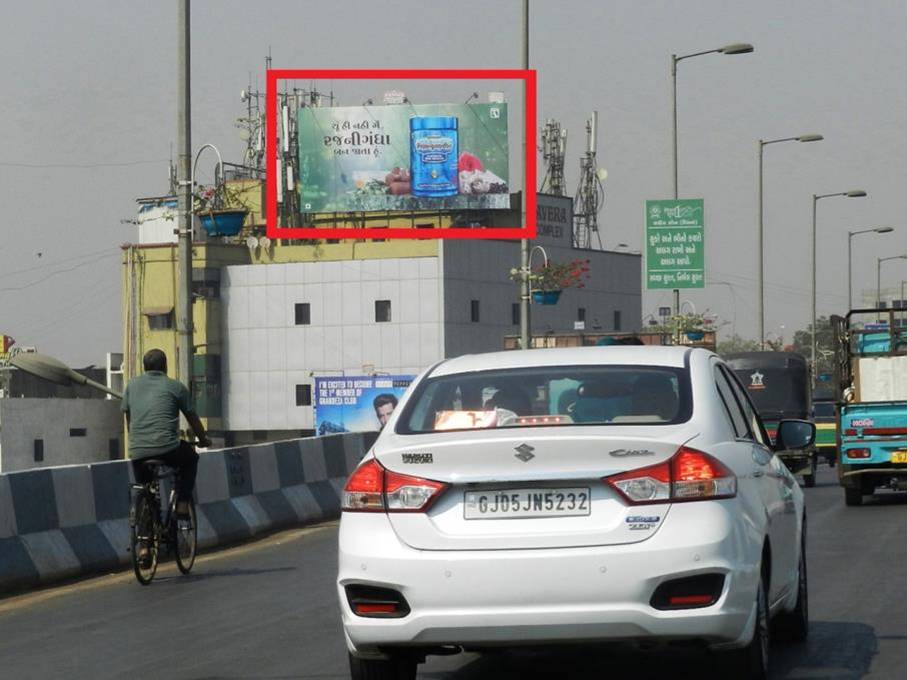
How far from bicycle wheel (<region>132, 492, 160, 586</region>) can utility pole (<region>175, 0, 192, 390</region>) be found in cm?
695

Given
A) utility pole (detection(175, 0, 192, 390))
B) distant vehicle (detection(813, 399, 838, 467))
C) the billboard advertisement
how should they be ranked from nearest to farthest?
utility pole (detection(175, 0, 192, 390))
distant vehicle (detection(813, 399, 838, 467))
the billboard advertisement

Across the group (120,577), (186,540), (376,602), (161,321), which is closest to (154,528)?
(186,540)

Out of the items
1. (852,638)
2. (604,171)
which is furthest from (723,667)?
(604,171)

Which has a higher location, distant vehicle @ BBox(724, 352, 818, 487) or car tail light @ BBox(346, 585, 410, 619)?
car tail light @ BBox(346, 585, 410, 619)

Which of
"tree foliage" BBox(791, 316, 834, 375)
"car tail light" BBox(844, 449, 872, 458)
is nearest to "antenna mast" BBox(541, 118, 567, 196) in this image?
"tree foliage" BBox(791, 316, 834, 375)

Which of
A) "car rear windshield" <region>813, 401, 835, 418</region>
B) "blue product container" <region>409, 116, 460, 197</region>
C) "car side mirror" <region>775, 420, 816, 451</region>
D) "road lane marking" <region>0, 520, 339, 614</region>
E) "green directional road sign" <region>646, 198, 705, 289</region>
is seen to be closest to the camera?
"car side mirror" <region>775, 420, 816, 451</region>

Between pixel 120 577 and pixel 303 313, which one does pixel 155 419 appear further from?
pixel 303 313

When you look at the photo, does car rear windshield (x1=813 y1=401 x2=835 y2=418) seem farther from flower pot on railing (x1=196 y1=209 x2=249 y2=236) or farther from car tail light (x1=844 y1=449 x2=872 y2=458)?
car tail light (x1=844 y1=449 x2=872 y2=458)

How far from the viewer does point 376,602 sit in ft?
23.6

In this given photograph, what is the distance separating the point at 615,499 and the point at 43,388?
9818 centimetres

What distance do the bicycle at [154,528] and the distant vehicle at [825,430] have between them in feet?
76.6

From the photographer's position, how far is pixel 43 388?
10231 cm

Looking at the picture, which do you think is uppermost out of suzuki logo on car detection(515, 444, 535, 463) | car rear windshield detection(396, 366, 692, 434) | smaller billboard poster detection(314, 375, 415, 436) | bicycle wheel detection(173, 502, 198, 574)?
car rear windshield detection(396, 366, 692, 434)

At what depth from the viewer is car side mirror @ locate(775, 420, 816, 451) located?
9500 mm
